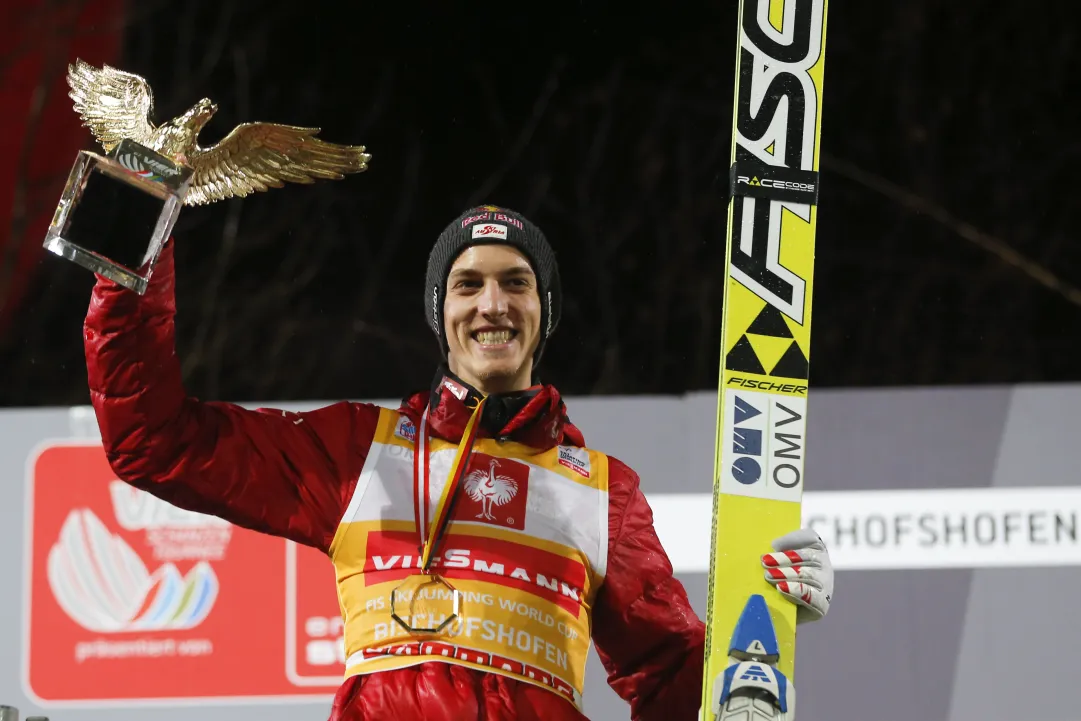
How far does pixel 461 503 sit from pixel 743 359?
592 millimetres

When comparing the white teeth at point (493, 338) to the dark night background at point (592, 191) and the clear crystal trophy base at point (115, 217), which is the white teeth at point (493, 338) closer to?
the clear crystal trophy base at point (115, 217)

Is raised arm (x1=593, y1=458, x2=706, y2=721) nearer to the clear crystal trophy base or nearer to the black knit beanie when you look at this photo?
the black knit beanie

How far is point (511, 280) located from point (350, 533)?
608mm

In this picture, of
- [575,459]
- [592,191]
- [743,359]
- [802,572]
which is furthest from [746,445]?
[592,191]

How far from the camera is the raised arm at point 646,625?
295 centimetres

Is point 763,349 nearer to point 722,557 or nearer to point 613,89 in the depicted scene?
point 722,557

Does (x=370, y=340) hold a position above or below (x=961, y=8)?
below

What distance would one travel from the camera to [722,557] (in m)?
2.75

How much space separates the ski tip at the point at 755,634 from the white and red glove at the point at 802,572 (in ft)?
0.16

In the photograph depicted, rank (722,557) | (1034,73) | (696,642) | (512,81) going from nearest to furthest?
(722,557) < (696,642) < (1034,73) < (512,81)

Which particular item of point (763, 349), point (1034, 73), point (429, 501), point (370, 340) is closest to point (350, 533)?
point (429, 501)

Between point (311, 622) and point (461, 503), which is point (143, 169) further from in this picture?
point (311, 622)

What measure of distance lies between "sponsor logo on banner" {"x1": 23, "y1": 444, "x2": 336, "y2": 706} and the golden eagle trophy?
1.85 m

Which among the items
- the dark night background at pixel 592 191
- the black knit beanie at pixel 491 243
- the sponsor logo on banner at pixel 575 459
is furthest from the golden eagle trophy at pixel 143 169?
the dark night background at pixel 592 191
